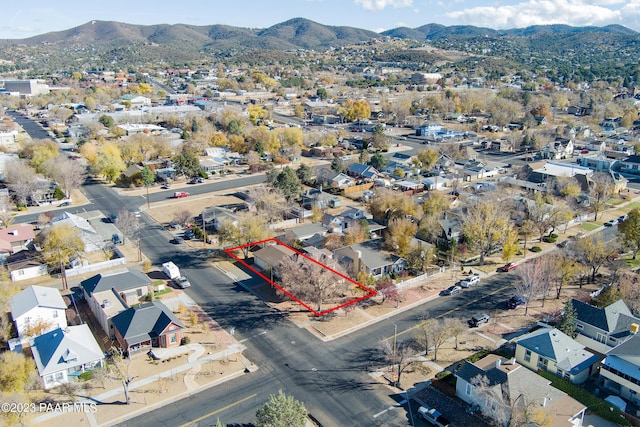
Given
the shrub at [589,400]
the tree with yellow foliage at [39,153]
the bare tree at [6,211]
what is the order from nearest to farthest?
the shrub at [589,400], the bare tree at [6,211], the tree with yellow foliage at [39,153]

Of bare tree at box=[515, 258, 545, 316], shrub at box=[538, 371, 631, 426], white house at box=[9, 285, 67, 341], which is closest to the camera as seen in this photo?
shrub at box=[538, 371, 631, 426]

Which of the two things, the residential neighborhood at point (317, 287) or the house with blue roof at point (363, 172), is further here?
the house with blue roof at point (363, 172)

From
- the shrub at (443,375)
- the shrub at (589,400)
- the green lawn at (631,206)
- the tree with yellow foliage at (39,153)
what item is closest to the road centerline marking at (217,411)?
the shrub at (443,375)

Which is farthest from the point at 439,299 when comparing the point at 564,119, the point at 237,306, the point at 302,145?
the point at 564,119

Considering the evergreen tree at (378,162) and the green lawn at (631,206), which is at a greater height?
the evergreen tree at (378,162)

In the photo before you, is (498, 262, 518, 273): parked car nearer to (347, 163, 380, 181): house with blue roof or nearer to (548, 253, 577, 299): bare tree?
(548, 253, 577, 299): bare tree

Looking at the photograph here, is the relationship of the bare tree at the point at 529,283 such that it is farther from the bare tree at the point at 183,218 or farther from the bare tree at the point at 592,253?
the bare tree at the point at 183,218

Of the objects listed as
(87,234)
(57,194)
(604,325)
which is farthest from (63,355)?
(57,194)

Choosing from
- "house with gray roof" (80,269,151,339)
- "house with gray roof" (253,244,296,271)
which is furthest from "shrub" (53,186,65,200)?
"house with gray roof" (253,244,296,271)
